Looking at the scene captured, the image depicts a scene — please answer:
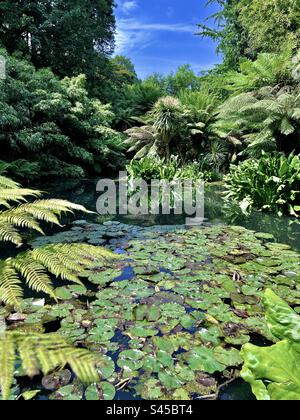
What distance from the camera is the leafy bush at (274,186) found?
14.2 feet

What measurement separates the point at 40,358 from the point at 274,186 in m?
4.48

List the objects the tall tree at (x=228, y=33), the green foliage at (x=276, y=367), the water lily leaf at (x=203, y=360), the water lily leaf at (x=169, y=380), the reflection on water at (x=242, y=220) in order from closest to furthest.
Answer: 1. the green foliage at (x=276, y=367)
2. the water lily leaf at (x=169, y=380)
3. the water lily leaf at (x=203, y=360)
4. the reflection on water at (x=242, y=220)
5. the tall tree at (x=228, y=33)

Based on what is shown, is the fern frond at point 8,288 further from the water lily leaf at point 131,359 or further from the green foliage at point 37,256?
the water lily leaf at point 131,359

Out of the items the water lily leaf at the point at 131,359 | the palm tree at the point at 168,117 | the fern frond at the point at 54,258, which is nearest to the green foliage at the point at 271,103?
the palm tree at the point at 168,117

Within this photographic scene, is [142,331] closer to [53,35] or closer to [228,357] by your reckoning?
[228,357]

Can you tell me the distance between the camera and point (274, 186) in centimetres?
448

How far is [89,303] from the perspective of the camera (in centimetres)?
174

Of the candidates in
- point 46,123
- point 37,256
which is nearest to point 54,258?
point 37,256

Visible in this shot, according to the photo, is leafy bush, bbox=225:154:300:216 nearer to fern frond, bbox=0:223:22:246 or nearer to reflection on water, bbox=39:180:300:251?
reflection on water, bbox=39:180:300:251

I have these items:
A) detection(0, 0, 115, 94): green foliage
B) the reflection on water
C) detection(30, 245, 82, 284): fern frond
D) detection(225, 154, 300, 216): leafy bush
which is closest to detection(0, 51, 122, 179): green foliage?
detection(0, 0, 115, 94): green foliage

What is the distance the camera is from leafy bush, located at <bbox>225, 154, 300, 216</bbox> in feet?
14.2

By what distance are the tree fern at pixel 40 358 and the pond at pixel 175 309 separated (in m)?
0.05

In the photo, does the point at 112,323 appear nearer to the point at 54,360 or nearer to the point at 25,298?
the point at 25,298

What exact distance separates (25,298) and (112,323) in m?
0.61
